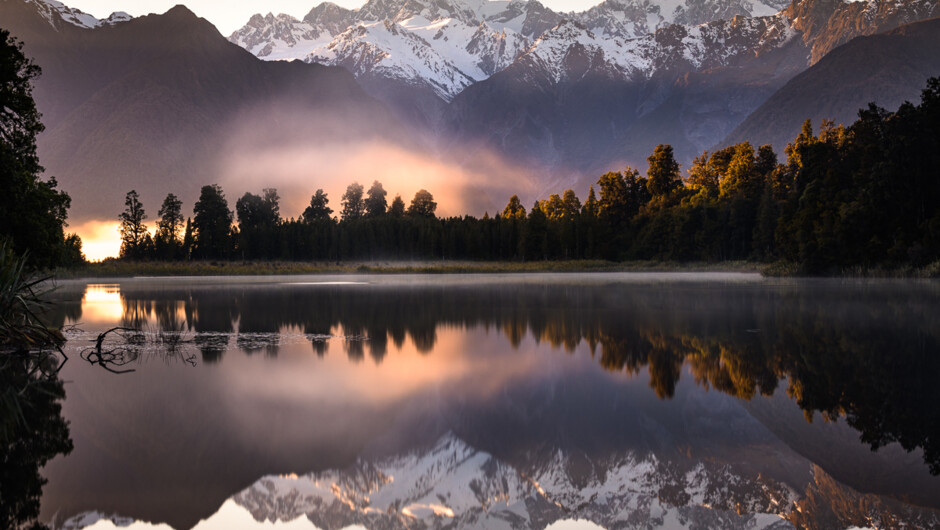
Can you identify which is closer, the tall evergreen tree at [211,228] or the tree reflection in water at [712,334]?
the tree reflection in water at [712,334]

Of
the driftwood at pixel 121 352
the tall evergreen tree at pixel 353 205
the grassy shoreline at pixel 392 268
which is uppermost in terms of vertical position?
the tall evergreen tree at pixel 353 205

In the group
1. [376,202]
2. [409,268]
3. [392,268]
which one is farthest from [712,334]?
[376,202]

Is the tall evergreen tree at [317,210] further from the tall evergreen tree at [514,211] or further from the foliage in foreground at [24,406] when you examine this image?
the foliage in foreground at [24,406]

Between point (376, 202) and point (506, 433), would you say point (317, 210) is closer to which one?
point (376, 202)

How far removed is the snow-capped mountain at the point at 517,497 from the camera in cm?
671

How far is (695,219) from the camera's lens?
10381 centimetres

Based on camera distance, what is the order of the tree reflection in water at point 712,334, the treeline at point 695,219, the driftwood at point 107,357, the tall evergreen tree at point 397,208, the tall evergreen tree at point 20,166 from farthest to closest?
the tall evergreen tree at point 397,208, the treeline at point 695,219, the tall evergreen tree at point 20,166, the driftwood at point 107,357, the tree reflection in water at point 712,334

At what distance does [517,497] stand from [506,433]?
6.61 feet

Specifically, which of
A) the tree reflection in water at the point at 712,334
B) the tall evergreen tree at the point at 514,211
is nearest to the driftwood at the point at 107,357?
the tree reflection in water at the point at 712,334

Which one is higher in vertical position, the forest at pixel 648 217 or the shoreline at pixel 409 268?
the forest at pixel 648 217

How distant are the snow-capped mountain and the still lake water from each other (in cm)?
2

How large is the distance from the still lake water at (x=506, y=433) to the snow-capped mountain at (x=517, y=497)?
23 millimetres

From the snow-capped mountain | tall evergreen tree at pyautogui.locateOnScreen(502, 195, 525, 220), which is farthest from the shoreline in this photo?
the snow-capped mountain

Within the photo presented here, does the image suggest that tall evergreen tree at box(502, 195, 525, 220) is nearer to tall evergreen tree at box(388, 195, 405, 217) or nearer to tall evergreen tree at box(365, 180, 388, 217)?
tall evergreen tree at box(388, 195, 405, 217)
